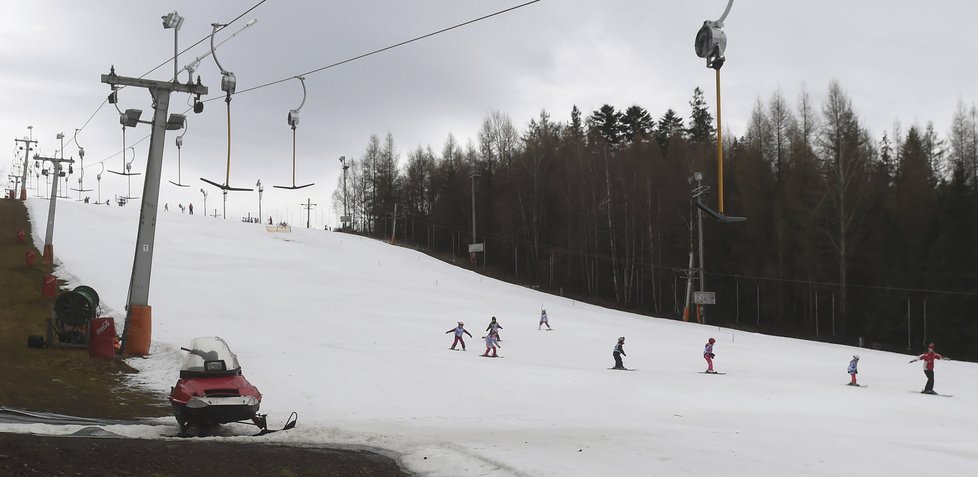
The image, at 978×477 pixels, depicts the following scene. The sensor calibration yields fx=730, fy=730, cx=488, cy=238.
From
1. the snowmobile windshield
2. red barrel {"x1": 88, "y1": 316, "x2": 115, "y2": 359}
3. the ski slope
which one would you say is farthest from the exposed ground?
the snowmobile windshield

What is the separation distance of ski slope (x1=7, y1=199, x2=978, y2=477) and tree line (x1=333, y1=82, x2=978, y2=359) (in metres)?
17.5

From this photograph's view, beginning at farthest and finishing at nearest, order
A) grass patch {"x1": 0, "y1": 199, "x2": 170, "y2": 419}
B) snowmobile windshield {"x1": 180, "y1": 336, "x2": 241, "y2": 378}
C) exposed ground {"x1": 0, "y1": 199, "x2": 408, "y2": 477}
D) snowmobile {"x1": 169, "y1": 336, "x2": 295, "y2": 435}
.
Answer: grass patch {"x1": 0, "y1": 199, "x2": 170, "y2": 419} < snowmobile windshield {"x1": 180, "y1": 336, "x2": 241, "y2": 378} < snowmobile {"x1": 169, "y1": 336, "x2": 295, "y2": 435} < exposed ground {"x1": 0, "y1": 199, "x2": 408, "y2": 477}

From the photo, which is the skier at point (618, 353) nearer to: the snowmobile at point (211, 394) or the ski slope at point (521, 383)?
the ski slope at point (521, 383)

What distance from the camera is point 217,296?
128 ft

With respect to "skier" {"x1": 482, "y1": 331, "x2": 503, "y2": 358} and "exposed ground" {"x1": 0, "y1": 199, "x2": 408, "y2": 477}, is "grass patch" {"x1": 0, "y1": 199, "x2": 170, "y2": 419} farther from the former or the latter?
"skier" {"x1": 482, "y1": 331, "x2": 503, "y2": 358}

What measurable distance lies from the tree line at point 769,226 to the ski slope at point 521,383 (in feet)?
57.4

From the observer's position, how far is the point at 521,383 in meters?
21.5

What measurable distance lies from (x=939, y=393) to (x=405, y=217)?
8583 centimetres

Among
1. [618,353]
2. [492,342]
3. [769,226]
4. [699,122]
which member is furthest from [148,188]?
[699,122]

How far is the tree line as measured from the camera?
174 feet

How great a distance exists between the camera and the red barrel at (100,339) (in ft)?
67.8

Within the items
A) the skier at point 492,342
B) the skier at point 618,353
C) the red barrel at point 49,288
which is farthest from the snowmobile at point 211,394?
the red barrel at point 49,288

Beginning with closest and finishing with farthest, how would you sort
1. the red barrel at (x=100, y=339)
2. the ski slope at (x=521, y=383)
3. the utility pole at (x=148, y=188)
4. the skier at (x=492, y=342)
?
the ski slope at (x=521, y=383), the red barrel at (x=100, y=339), the utility pole at (x=148, y=188), the skier at (x=492, y=342)

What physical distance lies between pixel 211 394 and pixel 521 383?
36.4 ft
